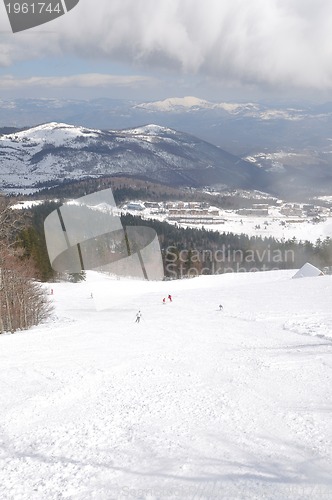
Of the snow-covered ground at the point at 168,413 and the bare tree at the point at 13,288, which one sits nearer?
the snow-covered ground at the point at 168,413

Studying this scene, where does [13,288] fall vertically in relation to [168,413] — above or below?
above

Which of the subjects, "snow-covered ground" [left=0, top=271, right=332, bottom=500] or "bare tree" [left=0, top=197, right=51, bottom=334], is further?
"bare tree" [left=0, top=197, right=51, bottom=334]

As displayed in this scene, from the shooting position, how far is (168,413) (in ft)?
37.3

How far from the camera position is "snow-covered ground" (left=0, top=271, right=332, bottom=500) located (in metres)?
7.98

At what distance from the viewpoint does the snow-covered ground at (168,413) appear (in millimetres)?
7977

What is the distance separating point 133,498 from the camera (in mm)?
7484

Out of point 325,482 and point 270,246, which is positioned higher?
point 325,482

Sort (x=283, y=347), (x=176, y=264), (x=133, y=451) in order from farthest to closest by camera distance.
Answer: (x=176, y=264)
(x=283, y=347)
(x=133, y=451)

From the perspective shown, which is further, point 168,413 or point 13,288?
point 13,288

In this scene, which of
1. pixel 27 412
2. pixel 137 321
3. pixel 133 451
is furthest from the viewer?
pixel 137 321

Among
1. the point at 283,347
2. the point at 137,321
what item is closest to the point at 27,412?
the point at 283,347

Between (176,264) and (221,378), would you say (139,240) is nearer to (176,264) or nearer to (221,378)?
(176,264)

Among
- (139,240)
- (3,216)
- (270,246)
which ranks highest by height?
(3,216)

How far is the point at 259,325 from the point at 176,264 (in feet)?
213
